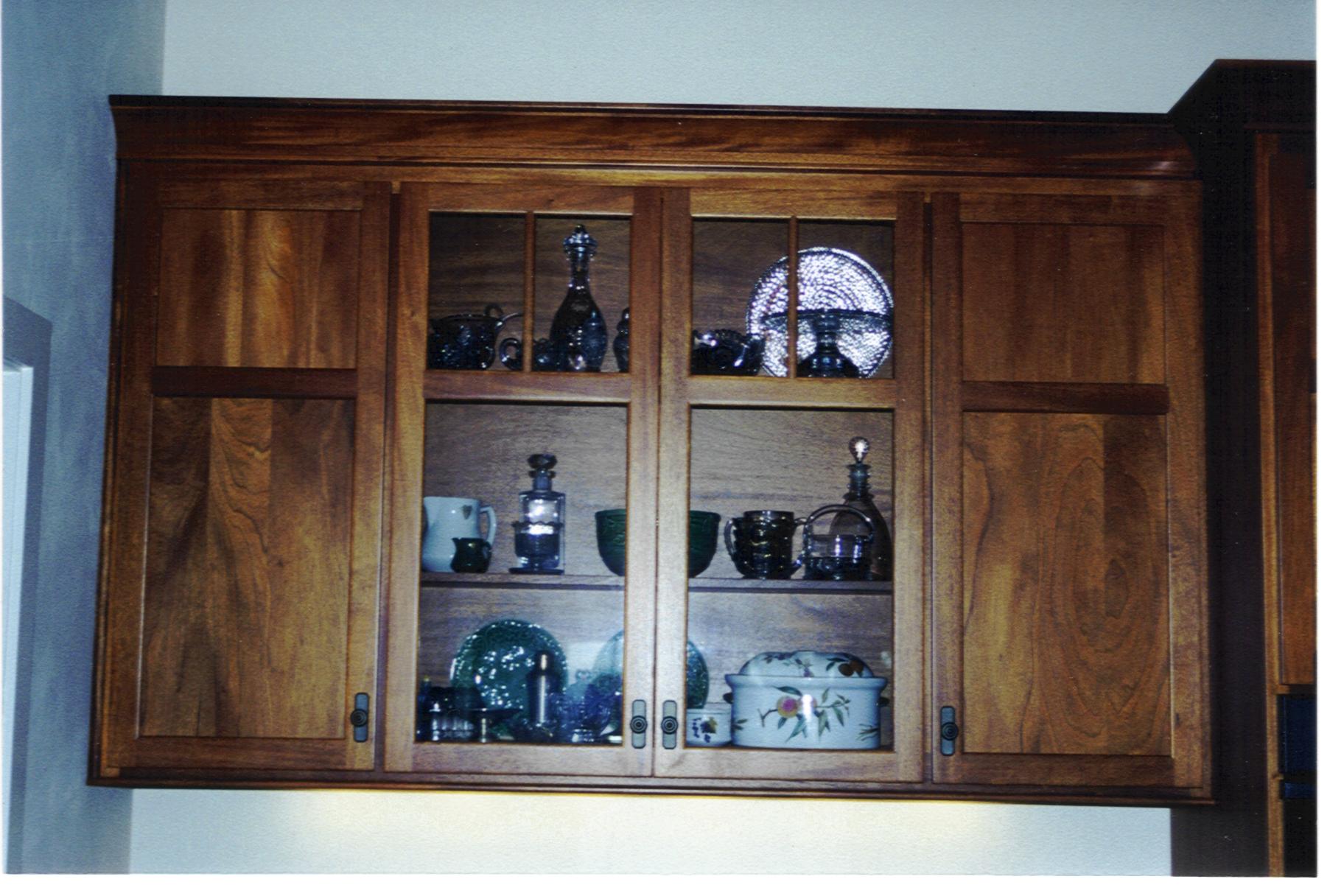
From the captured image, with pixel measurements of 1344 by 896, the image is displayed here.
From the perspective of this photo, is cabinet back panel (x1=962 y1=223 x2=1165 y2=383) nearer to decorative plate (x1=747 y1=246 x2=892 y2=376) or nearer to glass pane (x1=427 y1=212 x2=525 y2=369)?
decorative plate (x1=747 y1=246 x2=892 y2=376)

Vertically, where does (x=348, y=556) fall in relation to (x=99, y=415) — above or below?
below

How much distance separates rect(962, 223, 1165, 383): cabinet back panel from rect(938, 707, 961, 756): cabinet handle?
0.53 m

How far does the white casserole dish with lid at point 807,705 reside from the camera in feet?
6.91

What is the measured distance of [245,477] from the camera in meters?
2.09

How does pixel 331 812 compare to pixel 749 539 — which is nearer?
pixel 749 539

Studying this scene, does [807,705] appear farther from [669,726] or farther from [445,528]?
[445,528]

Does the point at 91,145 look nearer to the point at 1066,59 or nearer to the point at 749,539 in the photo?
the point at 749,539

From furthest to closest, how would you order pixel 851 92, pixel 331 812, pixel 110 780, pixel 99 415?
1. pixel 851 92
2. pixel 331 812
3. pixel 99 415
4. pixel 110 780

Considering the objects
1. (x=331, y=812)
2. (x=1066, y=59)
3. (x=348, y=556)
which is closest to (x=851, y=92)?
(x=1066, y=59)

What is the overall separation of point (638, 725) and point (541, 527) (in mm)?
388

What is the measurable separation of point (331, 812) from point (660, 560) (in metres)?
0.83

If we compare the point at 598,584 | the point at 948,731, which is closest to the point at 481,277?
the point at 598,584

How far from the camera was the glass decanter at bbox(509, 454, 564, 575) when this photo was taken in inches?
87.4

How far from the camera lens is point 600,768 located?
2.06 metres
